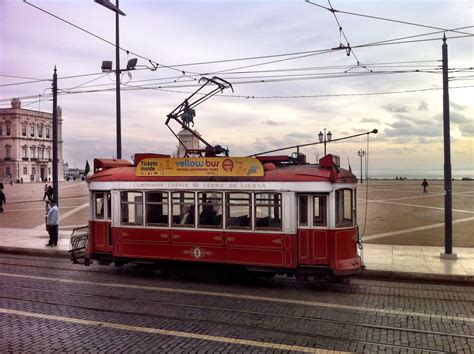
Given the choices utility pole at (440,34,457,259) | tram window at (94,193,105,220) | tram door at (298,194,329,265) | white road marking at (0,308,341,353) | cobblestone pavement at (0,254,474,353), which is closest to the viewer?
white road marking at (0,308,341,353)

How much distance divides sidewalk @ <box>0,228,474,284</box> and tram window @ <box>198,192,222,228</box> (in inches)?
161

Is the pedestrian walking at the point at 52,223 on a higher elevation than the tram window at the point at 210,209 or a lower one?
lower

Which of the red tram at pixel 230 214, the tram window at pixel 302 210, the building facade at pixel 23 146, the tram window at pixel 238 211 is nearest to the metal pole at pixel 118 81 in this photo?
the red tram at pixel 230 214

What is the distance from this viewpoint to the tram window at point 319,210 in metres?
10.2

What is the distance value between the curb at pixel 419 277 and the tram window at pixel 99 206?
6.81 meters

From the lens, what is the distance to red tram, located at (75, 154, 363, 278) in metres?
10.2

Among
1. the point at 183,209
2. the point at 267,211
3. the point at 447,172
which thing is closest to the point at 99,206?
the point at 183,209

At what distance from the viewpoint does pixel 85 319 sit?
318 inches

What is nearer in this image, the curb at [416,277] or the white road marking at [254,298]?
the white road marking at [254,298]

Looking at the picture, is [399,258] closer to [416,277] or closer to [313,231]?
[416,277]

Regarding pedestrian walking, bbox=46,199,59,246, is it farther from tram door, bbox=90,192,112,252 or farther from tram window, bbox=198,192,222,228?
tram window, bbox=198,192,222,228

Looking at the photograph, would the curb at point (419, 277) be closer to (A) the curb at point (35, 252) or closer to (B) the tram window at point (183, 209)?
(B) the tram window at point (183, 209)

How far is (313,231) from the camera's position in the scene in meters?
10.2

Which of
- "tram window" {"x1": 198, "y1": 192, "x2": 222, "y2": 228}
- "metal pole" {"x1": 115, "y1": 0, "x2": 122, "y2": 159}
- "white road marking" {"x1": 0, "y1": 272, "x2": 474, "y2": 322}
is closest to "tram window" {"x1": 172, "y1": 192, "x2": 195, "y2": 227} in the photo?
"tram window" {"x1": 198, "y1": 192, "x2": 222, "y2": 228}
